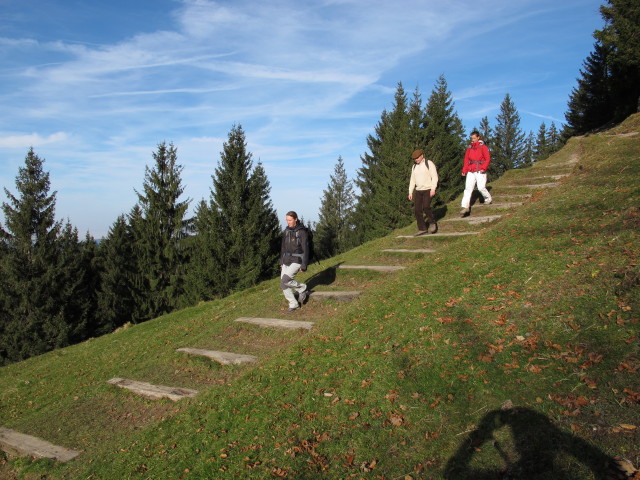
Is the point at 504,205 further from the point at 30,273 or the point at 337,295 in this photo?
the point at 30,273

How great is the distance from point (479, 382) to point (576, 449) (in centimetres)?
116

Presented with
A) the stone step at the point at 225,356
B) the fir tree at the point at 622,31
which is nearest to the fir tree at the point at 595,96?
the fir tree at the point at 622,31

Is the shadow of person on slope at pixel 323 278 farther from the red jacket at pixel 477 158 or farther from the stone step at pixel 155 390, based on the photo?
the red jacket at pixel 477 158

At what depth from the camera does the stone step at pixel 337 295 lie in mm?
8305

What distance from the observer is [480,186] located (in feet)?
40.6

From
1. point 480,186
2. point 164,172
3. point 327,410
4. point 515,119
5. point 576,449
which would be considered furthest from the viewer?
point 515,119

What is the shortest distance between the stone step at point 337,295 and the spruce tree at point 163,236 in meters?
25.6

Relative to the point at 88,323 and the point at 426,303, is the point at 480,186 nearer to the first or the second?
the point at 426,303

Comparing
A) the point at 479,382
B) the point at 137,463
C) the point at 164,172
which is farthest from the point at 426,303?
the point at 164,172

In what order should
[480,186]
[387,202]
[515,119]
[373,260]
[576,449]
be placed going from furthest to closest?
[515,119], [387,202], [480,186], [373,260], [576,449]

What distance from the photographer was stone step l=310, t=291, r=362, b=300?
8.30 metres

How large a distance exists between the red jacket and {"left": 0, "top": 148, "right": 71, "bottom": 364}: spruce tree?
1074 inches

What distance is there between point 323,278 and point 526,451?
7.33 meters

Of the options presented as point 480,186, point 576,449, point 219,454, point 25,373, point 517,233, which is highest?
point 480,186
